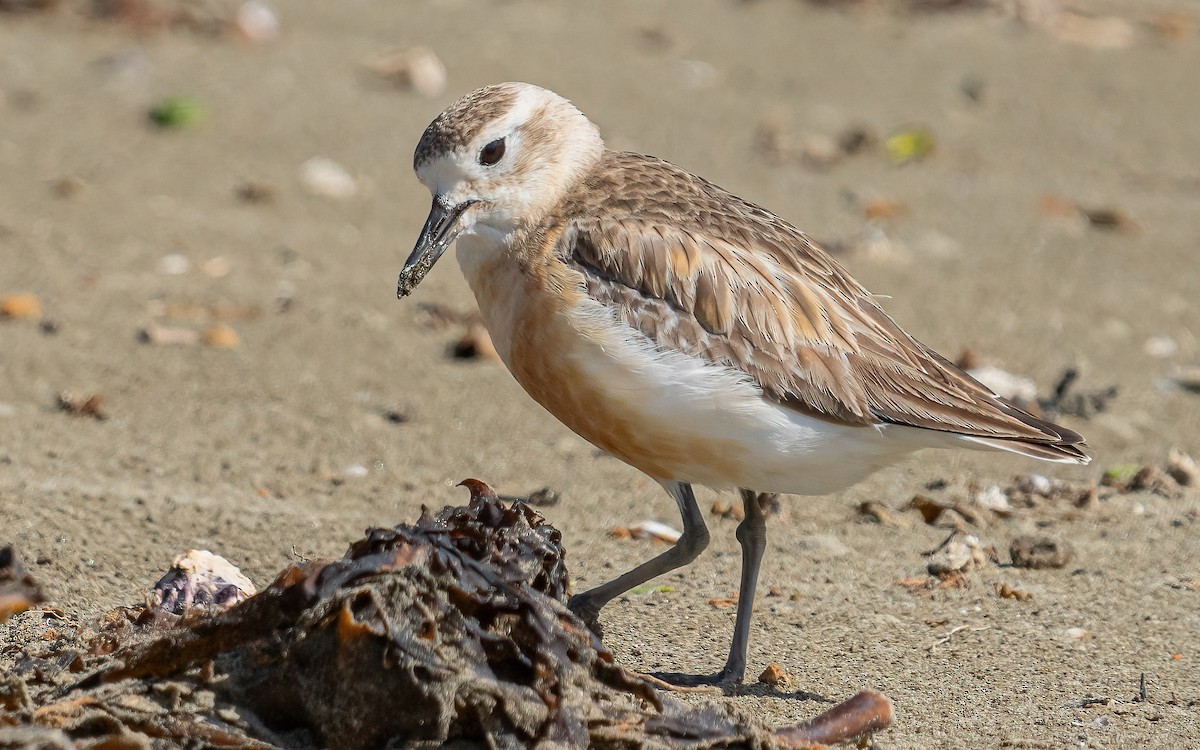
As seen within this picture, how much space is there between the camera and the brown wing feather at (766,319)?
4859mm

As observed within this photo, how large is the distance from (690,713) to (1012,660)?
161 centimetres

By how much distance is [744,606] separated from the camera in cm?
498

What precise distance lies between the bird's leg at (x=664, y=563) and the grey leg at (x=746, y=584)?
6.3 inches

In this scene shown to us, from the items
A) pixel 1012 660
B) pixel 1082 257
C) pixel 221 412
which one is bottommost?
pixel 221 412

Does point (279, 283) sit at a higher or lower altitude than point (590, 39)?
lower

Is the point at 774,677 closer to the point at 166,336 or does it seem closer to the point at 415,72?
the point at 166,336

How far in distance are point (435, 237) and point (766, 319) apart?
1168 millimetres

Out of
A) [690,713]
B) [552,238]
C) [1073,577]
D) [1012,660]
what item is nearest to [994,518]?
[1073,577]

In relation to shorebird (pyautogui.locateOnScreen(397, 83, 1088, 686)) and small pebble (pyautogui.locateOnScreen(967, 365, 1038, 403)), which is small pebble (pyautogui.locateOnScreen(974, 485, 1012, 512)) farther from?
shorebird (pyautogui.locateOnScreen(397, 83, 1088, 686))

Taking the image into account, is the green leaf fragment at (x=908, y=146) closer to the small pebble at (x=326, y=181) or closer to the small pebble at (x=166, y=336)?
the small pebble at (x=326, y=181)

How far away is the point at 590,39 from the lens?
40.4 feet

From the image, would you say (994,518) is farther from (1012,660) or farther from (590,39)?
(590,39)

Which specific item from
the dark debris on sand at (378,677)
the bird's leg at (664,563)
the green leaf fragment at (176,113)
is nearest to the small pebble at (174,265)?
the green leaf fragment at (176,113)

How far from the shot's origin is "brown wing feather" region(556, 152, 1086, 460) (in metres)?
4.86
